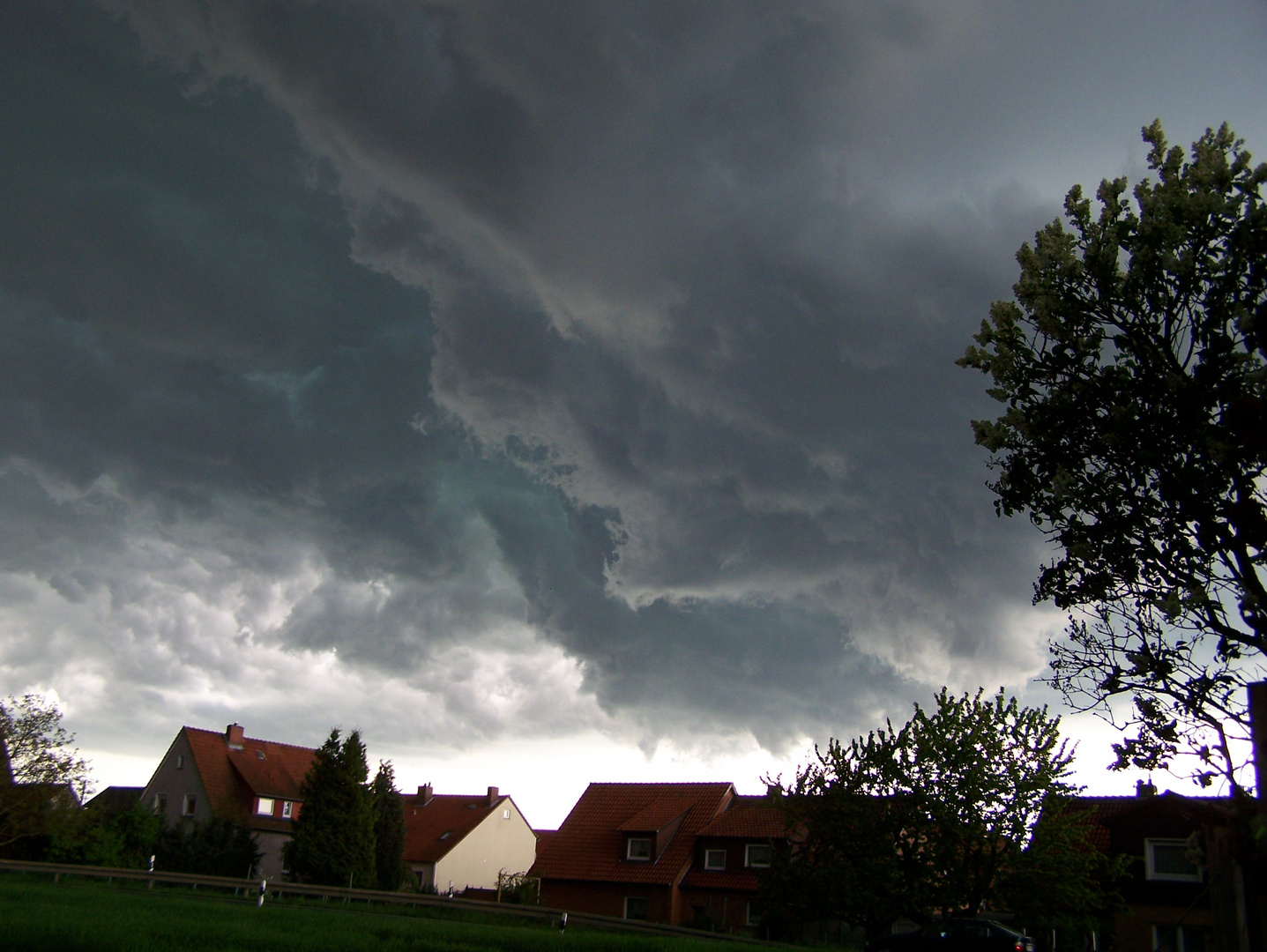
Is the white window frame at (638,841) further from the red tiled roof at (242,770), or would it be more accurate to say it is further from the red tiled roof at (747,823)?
the red tiled roof at (242,770)

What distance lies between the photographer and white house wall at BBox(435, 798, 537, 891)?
226 feet

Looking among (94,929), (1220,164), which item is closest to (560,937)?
(94,929)

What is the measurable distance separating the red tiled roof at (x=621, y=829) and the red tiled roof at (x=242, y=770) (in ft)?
62.5

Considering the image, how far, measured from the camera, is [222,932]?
16547 millimetres

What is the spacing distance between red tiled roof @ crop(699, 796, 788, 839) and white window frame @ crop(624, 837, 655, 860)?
2981 millimetres

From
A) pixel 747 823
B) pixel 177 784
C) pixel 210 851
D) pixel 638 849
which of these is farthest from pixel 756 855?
pixel 177 784

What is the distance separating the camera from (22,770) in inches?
1593

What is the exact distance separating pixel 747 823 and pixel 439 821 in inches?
1253

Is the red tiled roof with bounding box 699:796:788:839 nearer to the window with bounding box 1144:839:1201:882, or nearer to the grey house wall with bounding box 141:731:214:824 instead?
the window with bounding box 1144:839:1201:882

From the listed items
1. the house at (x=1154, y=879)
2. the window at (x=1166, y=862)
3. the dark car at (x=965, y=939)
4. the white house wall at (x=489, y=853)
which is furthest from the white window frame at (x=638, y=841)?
the dark car at (x=965, y=939)

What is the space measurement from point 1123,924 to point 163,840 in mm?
47477

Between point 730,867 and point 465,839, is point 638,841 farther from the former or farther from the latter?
point 465,839

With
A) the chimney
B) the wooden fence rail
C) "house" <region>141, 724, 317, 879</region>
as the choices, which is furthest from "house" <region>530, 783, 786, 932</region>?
the chimney

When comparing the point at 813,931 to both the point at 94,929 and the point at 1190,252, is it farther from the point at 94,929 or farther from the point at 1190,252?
the point at 1190,252
